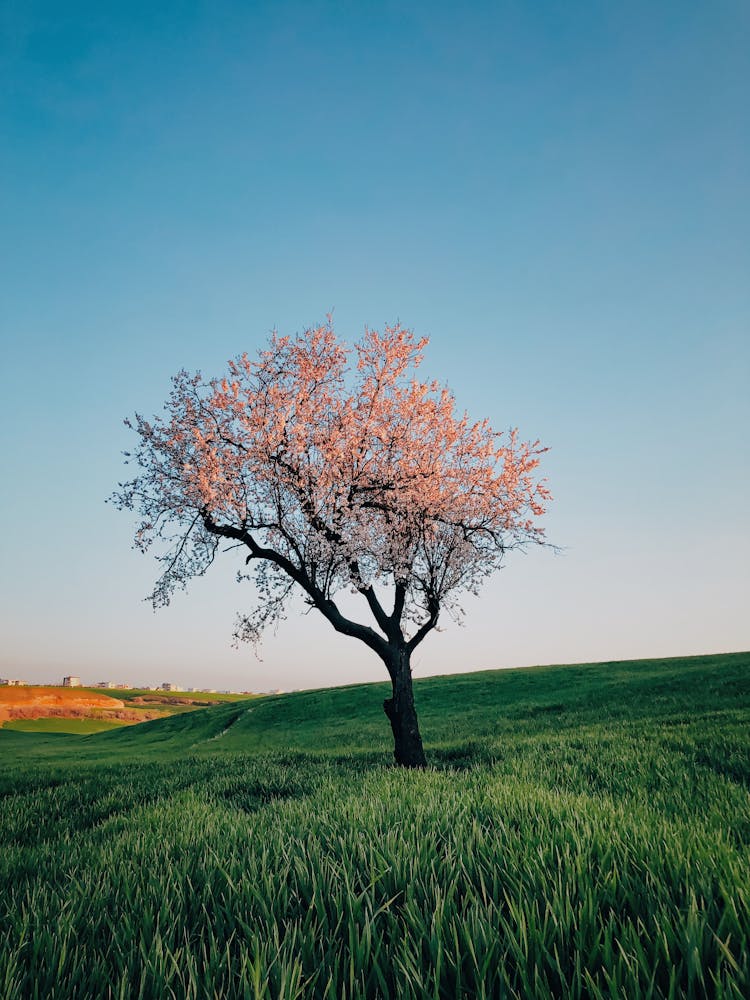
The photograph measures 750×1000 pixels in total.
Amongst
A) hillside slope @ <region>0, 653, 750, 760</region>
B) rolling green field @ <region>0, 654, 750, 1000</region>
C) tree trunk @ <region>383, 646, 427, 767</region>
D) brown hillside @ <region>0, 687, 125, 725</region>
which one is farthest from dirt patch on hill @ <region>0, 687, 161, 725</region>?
rolling green field @ <region>0, 654, 750, 1000</region>

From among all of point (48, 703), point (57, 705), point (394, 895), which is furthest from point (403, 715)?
point (57, 705)

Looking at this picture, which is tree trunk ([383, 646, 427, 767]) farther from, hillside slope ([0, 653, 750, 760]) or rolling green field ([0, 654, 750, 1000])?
rolling green field ([0, 654, 750, 1000])

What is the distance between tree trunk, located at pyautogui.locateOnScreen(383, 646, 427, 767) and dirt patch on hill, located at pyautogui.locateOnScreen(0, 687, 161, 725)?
73.8m

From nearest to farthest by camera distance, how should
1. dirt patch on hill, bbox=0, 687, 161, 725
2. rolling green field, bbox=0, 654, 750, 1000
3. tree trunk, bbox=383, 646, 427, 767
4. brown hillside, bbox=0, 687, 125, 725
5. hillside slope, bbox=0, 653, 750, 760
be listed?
1. rolling green field, bbox=0, 654, 750, 1000
2. tree trunk, bbox=383, 646, 427, 767
3. hillside slope, bbox=0, 653, 750, 760
4. brown hillside, bbox=0, 687, 125, 725
5. dirt patch on hill, bbox=0, 687, 161, 725

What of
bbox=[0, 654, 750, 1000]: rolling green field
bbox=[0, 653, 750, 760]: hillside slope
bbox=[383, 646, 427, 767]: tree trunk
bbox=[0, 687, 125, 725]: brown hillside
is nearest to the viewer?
bbox=[0, 654, 750, 1000]: rolling green field

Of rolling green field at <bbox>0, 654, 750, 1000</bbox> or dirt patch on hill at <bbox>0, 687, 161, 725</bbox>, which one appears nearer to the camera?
rolling green field at <bbox>0, 654, 750, 1000</bbox>

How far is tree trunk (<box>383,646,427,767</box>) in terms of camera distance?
14.1 metres

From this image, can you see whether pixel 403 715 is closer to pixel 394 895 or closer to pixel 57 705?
pixel 394 895

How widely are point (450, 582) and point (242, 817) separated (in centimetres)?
1165

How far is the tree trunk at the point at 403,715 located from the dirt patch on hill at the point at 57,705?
242 ft

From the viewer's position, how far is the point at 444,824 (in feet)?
13.5

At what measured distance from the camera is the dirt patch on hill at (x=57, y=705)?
230 feet

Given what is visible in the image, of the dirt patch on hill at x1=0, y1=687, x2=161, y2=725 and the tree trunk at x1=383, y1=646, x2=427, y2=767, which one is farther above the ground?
the tree trunk at x1=383, y1=646, x2=427, y2=767

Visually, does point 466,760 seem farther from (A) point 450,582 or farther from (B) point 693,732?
(B) point 693,732
